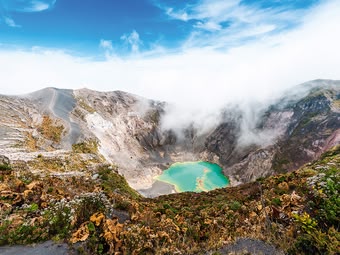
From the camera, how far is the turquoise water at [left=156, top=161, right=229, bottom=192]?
115631mm

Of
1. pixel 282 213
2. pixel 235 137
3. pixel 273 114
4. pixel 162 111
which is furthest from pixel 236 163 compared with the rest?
pixel 282 213

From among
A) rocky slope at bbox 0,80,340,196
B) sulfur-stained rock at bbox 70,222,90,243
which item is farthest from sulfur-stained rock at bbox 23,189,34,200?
rocky slope at bbox 0,80,340,196

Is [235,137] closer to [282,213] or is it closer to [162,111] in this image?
[162,111]

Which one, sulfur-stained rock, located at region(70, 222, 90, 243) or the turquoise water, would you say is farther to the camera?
the turquoise water

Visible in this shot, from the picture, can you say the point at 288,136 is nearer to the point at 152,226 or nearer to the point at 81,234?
the point at 152,226

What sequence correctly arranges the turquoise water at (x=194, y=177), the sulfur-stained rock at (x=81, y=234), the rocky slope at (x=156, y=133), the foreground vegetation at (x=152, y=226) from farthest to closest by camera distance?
the turquoise water at (x=194, y=177)
the rocky slope at (x=156, y=133)
the sulfur-stained rock at (x=81, y=234)
the foreground vegetation at (x=152, y=226)

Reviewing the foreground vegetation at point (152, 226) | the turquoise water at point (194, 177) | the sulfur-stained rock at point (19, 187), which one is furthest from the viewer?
Result: the turquoise water at point (194, 177)

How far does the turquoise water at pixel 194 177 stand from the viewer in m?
116

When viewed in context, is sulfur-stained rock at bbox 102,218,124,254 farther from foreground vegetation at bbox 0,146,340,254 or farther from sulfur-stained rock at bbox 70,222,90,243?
sulfur-stained rock at bbox 70,222,90,243

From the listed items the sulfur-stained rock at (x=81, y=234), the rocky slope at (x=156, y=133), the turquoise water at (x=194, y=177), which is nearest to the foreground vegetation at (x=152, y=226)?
the sulfur-stained rock at (x=81, y=234)

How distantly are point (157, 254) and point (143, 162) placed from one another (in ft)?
426

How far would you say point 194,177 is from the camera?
132 meters

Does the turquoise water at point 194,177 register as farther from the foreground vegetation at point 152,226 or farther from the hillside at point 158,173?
the foreground vegetation at point 152,226

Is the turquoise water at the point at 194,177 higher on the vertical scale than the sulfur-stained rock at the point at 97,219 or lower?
lower
